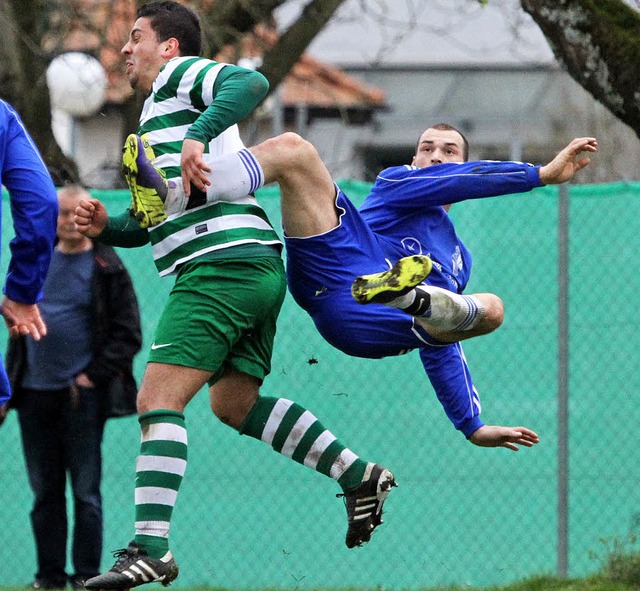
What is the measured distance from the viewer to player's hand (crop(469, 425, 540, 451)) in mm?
5492

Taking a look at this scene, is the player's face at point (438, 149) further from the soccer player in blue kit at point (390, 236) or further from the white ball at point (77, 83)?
the white ball at point (77, 83)

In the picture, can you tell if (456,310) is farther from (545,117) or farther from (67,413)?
(545,117)

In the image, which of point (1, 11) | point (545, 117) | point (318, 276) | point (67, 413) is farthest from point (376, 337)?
point (545, 117)

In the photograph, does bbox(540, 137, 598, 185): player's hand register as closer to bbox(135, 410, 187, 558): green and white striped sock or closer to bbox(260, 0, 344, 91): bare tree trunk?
bbox(135, 410, 187, 558): green and white striped sock

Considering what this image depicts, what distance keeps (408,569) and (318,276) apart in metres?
3.21

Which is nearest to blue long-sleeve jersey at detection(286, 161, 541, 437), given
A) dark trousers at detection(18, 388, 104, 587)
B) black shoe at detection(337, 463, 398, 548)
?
black shoe at detection(337, 463, 398, 548)

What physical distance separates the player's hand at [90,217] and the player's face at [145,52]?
551 mm

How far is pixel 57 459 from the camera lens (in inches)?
281

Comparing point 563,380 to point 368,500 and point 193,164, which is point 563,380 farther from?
point 193,164

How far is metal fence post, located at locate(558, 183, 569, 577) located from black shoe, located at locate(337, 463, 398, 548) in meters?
2.62

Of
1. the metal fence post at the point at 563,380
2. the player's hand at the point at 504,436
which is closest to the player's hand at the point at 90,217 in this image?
the player's hand at the point at 504,436

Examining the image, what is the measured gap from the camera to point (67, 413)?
23.2ft

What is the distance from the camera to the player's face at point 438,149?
5648 millimetres

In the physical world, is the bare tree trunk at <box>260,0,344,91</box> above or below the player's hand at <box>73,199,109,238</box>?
above
